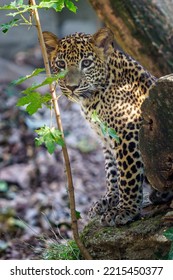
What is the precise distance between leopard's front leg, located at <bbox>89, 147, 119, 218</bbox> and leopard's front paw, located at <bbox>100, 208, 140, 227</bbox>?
1.24ft

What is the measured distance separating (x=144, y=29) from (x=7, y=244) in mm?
2918

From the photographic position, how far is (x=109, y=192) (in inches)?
249

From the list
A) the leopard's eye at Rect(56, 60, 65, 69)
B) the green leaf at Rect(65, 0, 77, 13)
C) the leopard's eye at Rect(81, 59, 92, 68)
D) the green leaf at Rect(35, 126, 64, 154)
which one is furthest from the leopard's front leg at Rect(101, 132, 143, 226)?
the green leaf at Rect(65, 0, 77, 13)

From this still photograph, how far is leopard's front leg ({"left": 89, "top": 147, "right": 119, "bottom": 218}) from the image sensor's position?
630 cm

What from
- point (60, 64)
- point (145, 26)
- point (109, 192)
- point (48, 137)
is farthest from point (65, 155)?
point (145, 26)

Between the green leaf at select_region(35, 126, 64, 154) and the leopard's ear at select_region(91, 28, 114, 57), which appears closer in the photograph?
the green leaf at select_region(35, 126, 64, 154)

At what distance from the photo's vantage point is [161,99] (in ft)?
15.5

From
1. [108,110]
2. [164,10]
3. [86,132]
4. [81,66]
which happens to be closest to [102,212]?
[108,110]

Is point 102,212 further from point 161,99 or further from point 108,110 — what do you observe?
point 161,99

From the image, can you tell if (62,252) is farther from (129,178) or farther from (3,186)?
(3,186)

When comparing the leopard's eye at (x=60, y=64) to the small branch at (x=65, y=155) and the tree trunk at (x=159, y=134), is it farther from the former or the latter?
the tree trunk at (x=159, y=134)

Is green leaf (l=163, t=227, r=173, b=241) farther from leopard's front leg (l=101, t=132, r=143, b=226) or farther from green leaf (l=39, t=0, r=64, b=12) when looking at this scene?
green leaf (l=39, t=0, r=64, b=12)

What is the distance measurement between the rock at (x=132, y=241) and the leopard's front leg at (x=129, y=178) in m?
0.10

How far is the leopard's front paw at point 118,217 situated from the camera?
18.9 ft
